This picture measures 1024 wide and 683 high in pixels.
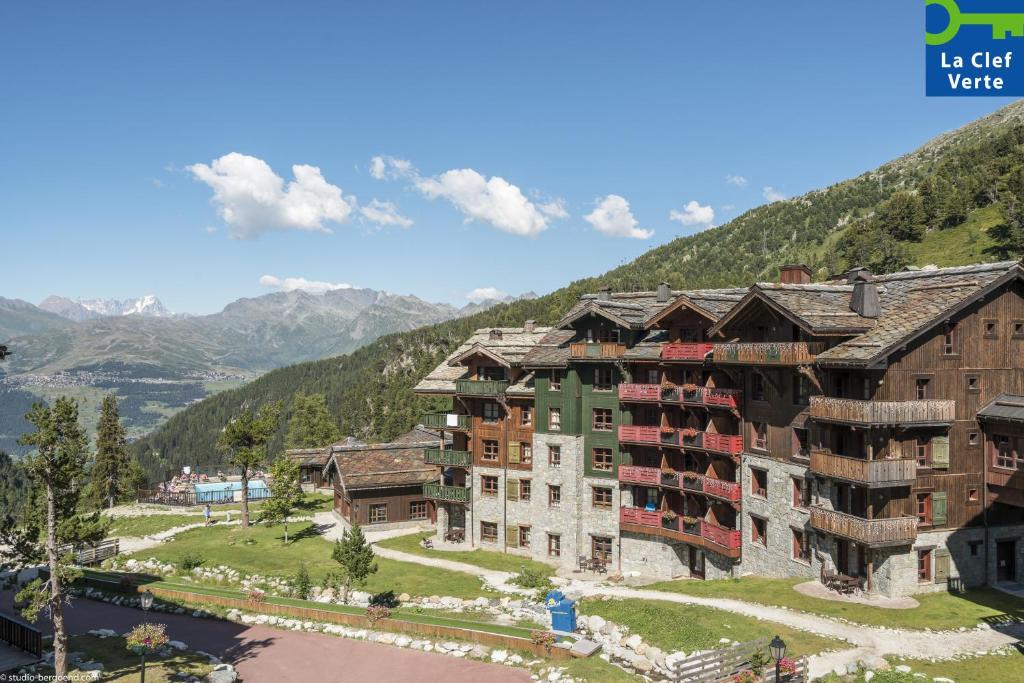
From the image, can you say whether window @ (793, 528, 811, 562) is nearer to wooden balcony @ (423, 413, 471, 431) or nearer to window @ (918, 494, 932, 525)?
window @ (918, 494, 932, 525)

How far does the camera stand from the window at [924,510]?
112ft

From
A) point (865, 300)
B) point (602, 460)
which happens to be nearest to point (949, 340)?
point (865, 300)

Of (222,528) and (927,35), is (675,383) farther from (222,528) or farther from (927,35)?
(222,528)

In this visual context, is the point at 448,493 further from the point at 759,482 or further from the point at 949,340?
the point at 949,340

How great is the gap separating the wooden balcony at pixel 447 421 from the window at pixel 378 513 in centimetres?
974

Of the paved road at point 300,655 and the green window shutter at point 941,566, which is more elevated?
the green window shutter at point 941,566

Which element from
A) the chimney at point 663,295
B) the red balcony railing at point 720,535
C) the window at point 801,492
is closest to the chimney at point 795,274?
the chimney at point 663,295

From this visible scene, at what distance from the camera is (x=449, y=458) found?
5862cm

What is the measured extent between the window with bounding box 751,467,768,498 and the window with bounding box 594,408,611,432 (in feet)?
38.8

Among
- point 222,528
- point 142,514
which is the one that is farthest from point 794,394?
point 142,514

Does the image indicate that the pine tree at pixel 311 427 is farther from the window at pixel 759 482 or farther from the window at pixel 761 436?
the window at pixel 761 436

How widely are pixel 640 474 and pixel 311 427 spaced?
73675 mm

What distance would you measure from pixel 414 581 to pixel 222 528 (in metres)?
28.8

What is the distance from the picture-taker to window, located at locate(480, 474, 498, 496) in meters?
56.4
